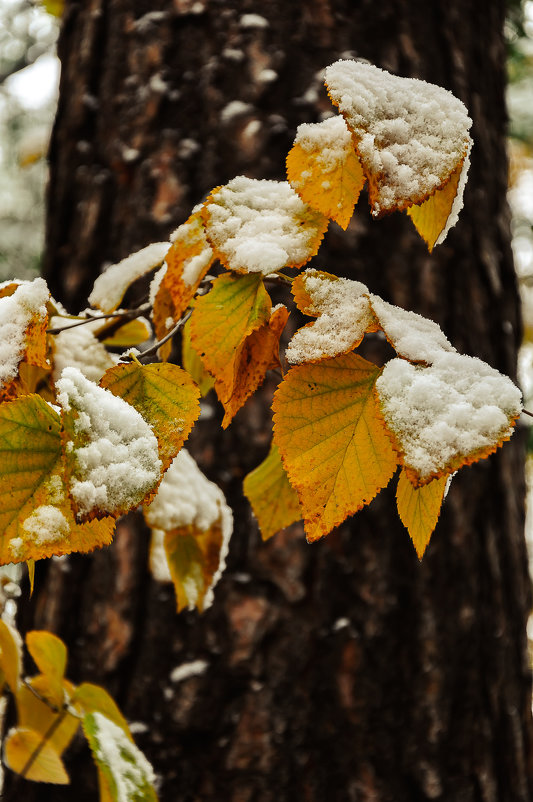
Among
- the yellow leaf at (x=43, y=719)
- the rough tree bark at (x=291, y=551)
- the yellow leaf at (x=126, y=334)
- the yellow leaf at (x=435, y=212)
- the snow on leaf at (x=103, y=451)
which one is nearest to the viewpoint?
the snow on leaf at (x=103, y=451)

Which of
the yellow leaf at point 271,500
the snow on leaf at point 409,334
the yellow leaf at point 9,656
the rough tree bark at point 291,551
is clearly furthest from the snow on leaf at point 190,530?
the rough tree bark at point 291,551

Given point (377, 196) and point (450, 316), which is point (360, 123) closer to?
point (377, 196)

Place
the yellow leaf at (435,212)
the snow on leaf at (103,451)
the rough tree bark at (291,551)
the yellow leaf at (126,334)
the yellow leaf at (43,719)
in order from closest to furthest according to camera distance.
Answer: the snow on leaf at (103,451), the yellow leaf at (435,212), the yellow leaf at (126,334), the yellow leaf at (43,719), the rough tree bark at (291,551)

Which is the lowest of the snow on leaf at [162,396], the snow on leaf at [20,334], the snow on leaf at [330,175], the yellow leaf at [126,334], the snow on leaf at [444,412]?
the yellow leaf at [126,334]

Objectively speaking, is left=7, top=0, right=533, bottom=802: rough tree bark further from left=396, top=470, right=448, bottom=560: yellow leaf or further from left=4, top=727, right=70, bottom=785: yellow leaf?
left=396, top=470, right=448, bottom=560: yellow leaf

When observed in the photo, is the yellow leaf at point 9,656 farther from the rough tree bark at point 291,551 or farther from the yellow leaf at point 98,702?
the rough tree bark at point 291,551

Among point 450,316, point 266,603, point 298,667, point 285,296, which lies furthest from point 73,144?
point 298,667

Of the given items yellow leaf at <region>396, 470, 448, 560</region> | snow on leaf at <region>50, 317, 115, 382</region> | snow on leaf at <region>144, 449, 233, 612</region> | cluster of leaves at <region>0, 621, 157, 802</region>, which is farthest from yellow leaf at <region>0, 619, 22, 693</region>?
yellow leaf at <region>396, 470, 448, 560</region>
